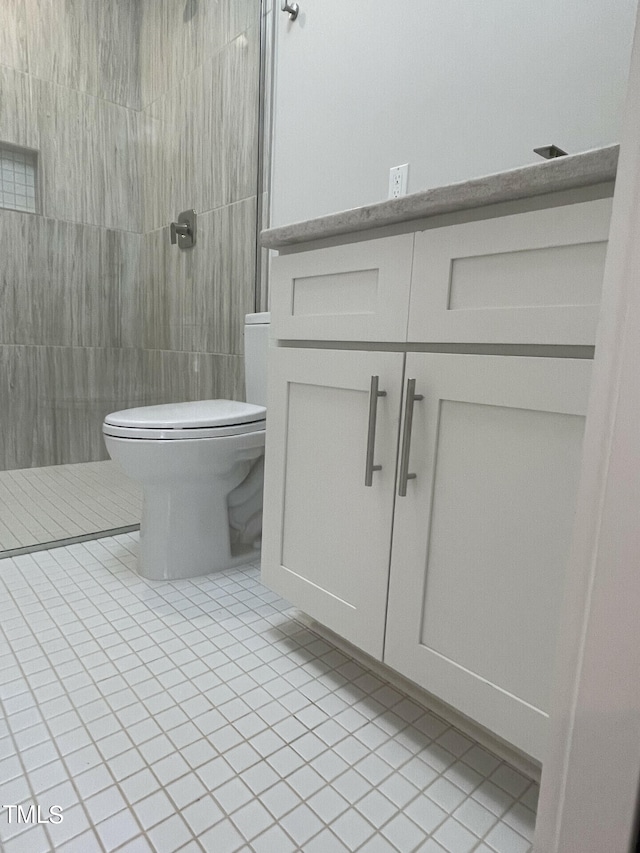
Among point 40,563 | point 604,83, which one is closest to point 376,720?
point 40,563

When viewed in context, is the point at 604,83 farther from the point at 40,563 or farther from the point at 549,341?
the point at 40,563

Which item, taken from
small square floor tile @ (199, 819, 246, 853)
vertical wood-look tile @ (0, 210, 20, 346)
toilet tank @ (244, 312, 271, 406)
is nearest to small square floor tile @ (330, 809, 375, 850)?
small square floor tile @ (199, 819, 246, 853)

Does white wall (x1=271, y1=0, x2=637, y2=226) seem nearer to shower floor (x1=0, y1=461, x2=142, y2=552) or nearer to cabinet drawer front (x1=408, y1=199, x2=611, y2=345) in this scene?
cabinet drawer front (x1=408, y1=199, x2=611, y2=345)

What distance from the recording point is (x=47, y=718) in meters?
0.90

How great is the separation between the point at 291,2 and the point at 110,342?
55.7 inches

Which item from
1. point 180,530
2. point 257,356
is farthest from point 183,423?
point 257,356

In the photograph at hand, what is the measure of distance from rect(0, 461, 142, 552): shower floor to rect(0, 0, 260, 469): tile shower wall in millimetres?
74

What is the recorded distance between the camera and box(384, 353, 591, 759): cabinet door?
64 cm

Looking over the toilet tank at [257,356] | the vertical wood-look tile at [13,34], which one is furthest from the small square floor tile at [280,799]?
the vertical wood-look tile at [13,34]

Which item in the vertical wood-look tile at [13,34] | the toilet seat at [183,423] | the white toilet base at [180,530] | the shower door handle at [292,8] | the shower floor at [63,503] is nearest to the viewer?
the toilet seat at [183,423]

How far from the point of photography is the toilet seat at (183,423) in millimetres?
1250

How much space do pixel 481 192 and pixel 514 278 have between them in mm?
119

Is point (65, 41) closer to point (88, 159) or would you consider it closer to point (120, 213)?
point (88, 159)

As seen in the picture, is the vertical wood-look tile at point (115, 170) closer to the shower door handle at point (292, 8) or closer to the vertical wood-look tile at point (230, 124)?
the vertical wood-look tile at point (230, 124)
